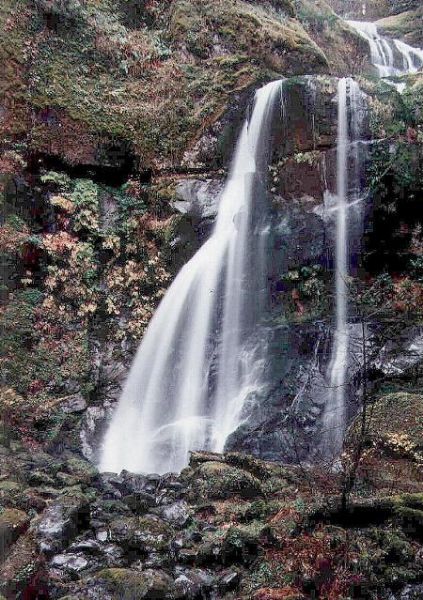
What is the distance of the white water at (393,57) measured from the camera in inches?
711

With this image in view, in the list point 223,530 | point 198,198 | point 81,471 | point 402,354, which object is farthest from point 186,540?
point 198,198

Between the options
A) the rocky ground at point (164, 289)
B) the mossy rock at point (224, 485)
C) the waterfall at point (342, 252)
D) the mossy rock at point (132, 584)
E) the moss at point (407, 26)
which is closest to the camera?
the mossy rock at point (132, 584)

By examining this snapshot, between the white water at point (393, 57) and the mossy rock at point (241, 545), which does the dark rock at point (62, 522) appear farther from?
the white water at point (393, 57)

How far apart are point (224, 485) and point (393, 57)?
1826 centimetres

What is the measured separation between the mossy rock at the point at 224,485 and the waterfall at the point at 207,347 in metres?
1.54

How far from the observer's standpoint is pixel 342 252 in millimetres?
9930

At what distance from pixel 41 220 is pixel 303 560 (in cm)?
Answer: 846

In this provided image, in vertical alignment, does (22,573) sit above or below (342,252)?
below

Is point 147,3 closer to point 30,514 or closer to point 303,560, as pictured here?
point 30,514

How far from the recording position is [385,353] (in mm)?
8219

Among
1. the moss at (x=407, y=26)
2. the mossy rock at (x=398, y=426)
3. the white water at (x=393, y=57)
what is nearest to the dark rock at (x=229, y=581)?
the mossy rock at (x=398, y=426)

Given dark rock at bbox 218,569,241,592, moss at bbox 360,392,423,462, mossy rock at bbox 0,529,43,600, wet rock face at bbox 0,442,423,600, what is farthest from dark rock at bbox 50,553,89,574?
moss at bbox 360,392,423,462

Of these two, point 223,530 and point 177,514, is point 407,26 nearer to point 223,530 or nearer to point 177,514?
point 177,514

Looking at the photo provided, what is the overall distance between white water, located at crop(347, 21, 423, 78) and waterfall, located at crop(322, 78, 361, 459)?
880 cm
